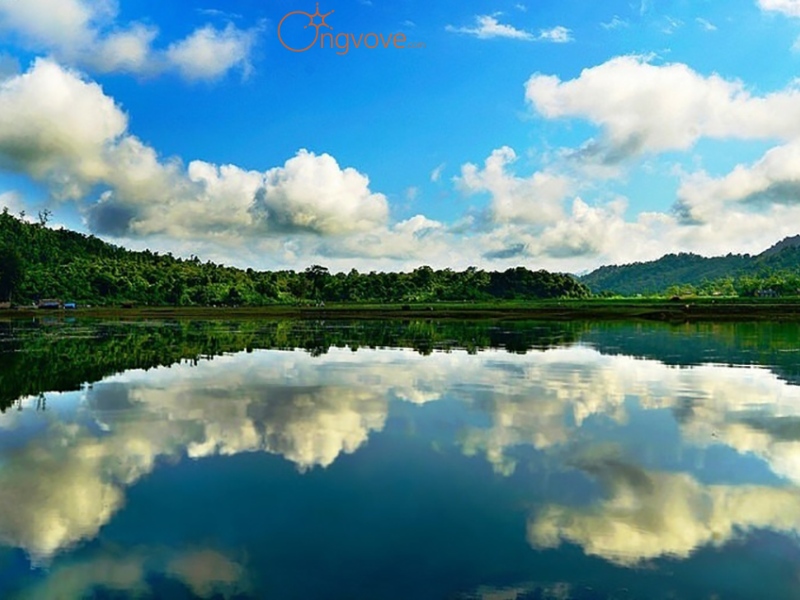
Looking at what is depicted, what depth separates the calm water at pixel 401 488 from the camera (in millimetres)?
10508

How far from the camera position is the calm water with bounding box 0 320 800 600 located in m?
10.5

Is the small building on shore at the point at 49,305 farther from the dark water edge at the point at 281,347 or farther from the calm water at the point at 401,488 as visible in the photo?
the calm water at the point at 401,488

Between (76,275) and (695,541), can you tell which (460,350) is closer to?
(695,541)

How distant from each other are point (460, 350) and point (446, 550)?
121 feet

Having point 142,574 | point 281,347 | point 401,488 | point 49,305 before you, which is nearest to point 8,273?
point 49,305

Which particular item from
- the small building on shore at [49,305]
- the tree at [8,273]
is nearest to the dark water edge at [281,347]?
the small building on shore at [49,305]

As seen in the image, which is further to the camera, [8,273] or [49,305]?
[8,273]

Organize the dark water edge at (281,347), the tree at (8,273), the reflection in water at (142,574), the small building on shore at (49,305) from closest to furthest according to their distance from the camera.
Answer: the reflection in water at (142,574) < the dark water edge at (281,347) < the small building on shore at (49,305) < the tree at (8,273)

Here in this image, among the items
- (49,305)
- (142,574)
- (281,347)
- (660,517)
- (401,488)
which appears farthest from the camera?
(49,305)

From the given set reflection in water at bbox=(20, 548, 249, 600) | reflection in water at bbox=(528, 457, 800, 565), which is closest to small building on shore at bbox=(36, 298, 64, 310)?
reflection in water at bbox=(20, 548, 249, 600)

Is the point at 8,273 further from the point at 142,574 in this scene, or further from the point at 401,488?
the point at 142,574

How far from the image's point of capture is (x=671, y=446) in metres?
18.5

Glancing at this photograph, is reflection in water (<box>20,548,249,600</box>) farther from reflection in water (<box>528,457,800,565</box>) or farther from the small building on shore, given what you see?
the small building on shore

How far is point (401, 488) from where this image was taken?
14.7 meters
